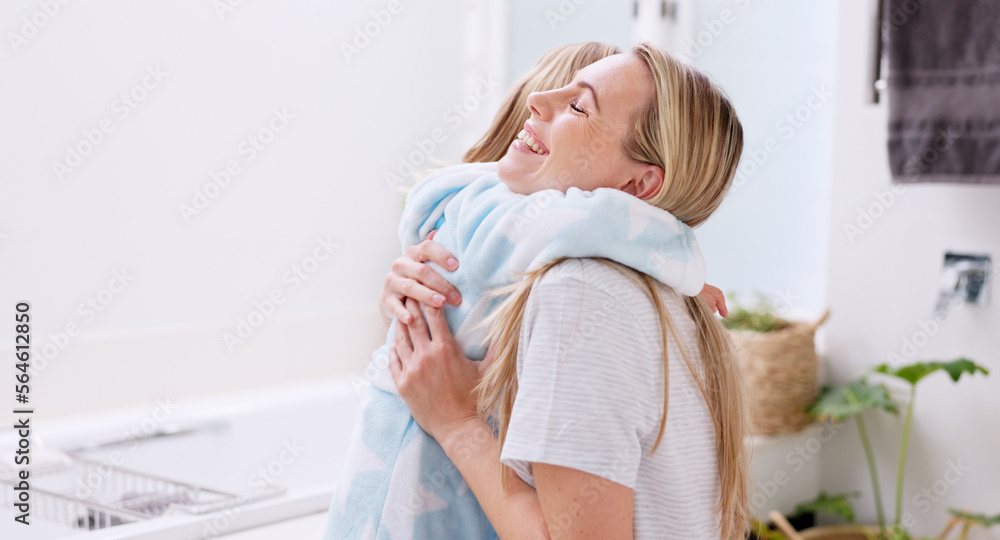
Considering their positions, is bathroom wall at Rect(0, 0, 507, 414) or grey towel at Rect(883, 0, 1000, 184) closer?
grey towel at Rect(883, 0, 1000, 184)

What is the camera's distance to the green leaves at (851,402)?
1.67m

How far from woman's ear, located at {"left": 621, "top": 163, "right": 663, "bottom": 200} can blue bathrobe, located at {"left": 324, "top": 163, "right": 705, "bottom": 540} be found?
0.11 feet

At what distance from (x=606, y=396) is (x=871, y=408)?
1.36 meters

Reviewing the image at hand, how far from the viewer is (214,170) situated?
2.05 metres

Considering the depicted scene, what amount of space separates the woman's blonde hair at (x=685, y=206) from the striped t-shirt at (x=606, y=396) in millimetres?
18

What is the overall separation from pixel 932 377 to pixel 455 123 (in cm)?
156

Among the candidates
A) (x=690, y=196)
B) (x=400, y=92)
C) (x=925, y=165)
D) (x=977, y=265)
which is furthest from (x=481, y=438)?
(x=400, y=92)

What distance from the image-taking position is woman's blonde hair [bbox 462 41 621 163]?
0.93 m

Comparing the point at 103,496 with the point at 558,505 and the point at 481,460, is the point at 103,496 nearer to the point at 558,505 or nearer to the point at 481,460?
the point at 481,460

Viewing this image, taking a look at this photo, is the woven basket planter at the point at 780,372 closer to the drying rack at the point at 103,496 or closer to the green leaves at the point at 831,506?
the green leaves at the point at 831,506

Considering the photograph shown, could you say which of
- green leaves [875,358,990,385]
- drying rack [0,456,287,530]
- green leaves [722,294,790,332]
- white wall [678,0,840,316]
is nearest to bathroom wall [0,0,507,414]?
drying rack [0,456,287,530]

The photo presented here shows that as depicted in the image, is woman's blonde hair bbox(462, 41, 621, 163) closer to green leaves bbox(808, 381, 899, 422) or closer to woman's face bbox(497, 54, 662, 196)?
woman's face bbox(497, 54, 662, 196)

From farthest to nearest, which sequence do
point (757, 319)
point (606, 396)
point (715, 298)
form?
point (757, 319), point (715, 298), point (606, 396)

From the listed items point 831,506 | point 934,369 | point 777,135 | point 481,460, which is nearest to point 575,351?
point 481,460
